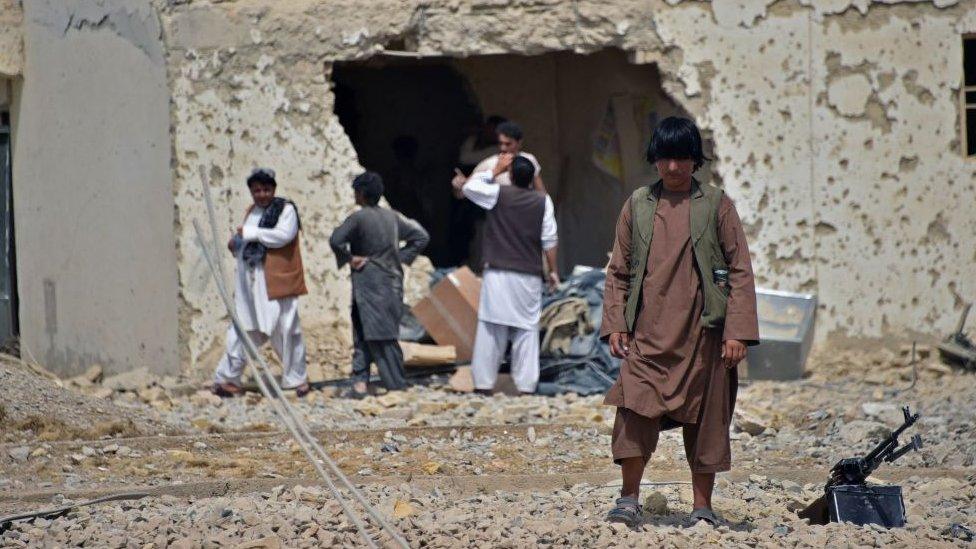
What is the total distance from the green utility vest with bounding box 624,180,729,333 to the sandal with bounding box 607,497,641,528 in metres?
0.63

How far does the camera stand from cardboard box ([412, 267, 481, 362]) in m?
10.3

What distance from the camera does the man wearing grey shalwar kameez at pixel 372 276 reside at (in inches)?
378

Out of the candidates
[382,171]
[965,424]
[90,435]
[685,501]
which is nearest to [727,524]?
[685,501]

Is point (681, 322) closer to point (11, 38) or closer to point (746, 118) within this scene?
point (746, 118)

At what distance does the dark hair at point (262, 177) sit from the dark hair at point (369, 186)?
523mm

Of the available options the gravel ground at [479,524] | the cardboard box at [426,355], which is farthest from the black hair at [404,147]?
the gravel ground at [479,524]

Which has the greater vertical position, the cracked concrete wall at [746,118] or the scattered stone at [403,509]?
the cracked concrete wall at [746,118]

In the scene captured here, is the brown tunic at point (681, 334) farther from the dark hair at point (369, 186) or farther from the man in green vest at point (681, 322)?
the dark hair at point (369, 186)

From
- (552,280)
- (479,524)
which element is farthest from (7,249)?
(479,524)

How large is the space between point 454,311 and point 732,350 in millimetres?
5097

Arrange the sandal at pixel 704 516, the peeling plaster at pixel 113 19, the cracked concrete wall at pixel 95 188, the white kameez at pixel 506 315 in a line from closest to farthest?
1. the sandal at pixel 704 516
2. the white kameez at pixel 506 315
3. the peeling plaster at pixel 113 19
4. the cracked concrete wall at pixel 95 188

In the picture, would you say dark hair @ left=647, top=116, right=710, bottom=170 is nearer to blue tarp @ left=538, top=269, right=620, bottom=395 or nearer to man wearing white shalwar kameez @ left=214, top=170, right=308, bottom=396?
blue tarp @ left=538, top=269, right=620, bottom=395

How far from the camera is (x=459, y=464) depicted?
7477 millimetres

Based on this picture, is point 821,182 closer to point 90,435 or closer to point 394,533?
point 90,435
